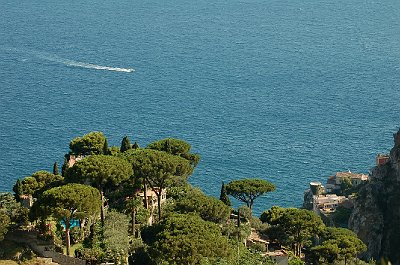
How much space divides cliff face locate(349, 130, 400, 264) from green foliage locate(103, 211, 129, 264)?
38.3 meters

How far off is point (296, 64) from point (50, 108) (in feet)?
177

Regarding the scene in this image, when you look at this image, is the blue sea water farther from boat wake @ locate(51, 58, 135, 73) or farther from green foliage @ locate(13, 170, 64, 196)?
green foliage @ locate(13, 170, 64, 196)

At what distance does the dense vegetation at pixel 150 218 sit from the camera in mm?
40094

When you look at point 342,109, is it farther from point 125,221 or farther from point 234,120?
point 125,221

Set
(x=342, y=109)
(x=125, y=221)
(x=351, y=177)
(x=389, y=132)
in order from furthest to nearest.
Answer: (x=342, y=109)
(x=389, y=132)
(x=351, y=177)
(x=125, y=221)

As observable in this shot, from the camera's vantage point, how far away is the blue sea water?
339ft

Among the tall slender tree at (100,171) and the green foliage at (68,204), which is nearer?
the green foliage at (68,204)

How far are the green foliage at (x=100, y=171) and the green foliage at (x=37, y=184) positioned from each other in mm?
3886

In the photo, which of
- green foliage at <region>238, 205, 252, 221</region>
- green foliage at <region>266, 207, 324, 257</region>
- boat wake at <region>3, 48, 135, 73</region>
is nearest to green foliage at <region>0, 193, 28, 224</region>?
green foliage at <region>238, 205, 252, 221</region>

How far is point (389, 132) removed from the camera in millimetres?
115750

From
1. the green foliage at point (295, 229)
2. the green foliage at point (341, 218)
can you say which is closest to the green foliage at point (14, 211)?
the green foliage at point (295, 229)

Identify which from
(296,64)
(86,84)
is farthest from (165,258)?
(296,64)

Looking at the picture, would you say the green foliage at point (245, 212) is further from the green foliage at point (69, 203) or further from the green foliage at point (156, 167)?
the green foliage at point (69, 203)

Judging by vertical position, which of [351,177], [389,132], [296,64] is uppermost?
[296,64]
